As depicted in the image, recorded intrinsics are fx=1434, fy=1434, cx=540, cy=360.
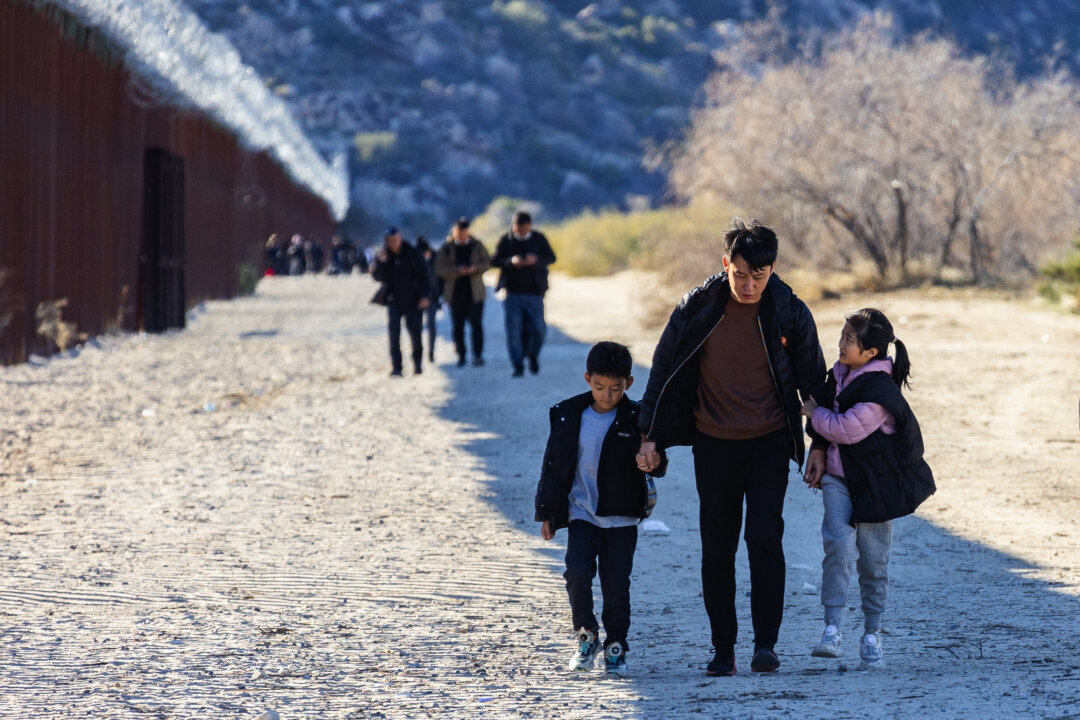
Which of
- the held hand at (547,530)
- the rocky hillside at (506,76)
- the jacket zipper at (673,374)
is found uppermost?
the rocky hillside at (506,76)

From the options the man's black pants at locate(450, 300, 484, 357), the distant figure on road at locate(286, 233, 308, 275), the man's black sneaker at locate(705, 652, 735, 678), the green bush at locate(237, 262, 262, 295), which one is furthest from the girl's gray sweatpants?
the distant figure on road at locate(286, 233, 308, 275)

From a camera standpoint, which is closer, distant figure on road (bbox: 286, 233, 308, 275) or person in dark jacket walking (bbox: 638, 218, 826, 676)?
person in dark jacket walking (bbox: 638, 218, 826, 676)

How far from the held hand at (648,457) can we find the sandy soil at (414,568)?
73cm

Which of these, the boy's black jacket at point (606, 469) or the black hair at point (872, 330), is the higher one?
the black hair at point (872, 330)

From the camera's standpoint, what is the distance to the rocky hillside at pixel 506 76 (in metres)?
94.6

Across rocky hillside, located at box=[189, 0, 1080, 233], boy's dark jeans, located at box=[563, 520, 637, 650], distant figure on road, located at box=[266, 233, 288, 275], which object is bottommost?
boy's dark jeans, located at box=[563, 520, 637, 650]

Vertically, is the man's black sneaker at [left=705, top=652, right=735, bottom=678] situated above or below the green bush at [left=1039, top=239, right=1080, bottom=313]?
below

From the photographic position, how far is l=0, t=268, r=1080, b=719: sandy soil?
4656 mm

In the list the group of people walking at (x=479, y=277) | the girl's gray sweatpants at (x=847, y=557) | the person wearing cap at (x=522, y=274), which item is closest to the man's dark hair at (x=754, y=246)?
the girl's gray sweatpants at (x=847, y=557)

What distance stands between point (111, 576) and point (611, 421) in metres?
2.71

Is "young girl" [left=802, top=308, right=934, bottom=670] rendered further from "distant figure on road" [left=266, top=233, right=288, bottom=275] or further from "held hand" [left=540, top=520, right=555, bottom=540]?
"distant figure on road" [left=266, top=233, right=288, bottom=275]

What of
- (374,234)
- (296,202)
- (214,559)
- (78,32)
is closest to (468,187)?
(374,234)

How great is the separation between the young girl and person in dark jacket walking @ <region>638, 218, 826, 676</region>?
13 centimetres

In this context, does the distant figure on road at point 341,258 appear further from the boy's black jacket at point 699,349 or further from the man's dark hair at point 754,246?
the man's dark hair at point 754,246
